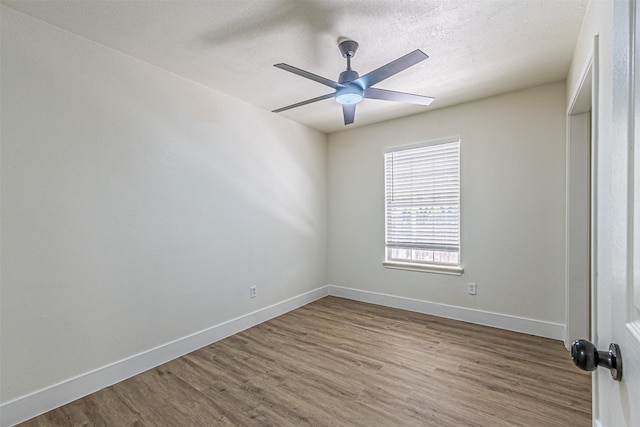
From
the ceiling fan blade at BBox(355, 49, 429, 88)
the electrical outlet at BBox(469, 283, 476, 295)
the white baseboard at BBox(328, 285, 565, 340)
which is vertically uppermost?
the ceiling fan blade at BBox(355, 49, 429, 88)

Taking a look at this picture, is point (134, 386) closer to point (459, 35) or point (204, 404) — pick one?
point (204, 404)

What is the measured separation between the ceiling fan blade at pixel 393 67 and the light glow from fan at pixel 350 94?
6 centimetres

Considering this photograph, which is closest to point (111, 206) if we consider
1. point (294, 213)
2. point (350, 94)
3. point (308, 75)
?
point (308, 75)

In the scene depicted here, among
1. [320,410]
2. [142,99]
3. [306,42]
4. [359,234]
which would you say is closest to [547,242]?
[359,234]

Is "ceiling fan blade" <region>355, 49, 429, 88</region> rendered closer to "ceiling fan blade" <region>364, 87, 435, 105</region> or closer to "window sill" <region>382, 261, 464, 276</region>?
"ceiling fan blade" <region>364, 87, 435, 105</region>

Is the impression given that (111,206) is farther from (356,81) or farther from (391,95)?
(391,95)

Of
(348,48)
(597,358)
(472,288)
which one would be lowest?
(472,288)

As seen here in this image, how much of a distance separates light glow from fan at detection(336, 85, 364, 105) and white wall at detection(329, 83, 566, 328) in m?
1.79

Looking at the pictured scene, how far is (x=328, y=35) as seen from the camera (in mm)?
2102

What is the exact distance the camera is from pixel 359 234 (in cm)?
428

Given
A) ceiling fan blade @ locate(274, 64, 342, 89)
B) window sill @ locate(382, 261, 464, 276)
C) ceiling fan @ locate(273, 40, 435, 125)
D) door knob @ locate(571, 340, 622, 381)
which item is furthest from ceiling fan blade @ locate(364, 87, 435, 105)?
window sill @ locate(382, 261, 464, 276)

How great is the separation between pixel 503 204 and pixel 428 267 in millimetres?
1115

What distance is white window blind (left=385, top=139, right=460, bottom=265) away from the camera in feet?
11.5

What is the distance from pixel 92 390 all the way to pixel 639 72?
3178 mm
